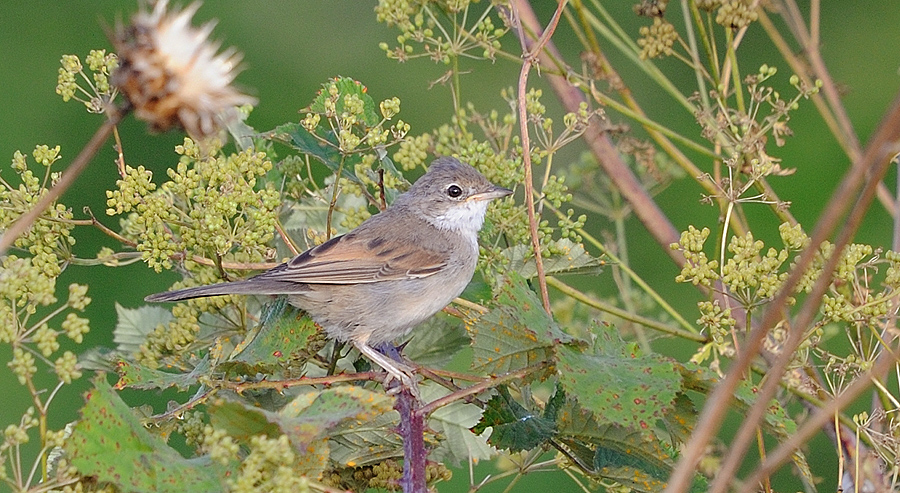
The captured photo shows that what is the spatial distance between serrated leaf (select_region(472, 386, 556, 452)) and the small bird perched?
71cm

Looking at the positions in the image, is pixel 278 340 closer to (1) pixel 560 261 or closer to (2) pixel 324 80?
(1) pixel 560 261

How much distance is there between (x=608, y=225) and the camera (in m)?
6.62

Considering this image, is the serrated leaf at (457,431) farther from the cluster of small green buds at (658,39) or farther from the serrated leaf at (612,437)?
the cluster of small green buds at (658,39)

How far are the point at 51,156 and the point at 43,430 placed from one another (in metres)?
1.02

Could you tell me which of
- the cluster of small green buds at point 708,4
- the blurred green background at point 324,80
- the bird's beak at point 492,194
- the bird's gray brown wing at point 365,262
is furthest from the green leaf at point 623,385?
the blurred green background at point 324,80

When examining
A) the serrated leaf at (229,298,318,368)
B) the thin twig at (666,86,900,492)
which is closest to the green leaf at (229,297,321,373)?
the serrated leaf at (229,298,318,368)

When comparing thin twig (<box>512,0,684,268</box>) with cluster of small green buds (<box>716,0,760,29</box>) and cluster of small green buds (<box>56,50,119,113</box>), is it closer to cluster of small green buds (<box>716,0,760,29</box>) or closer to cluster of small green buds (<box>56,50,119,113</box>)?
cluster of small green buds (<box>716,0,760,29</box>)

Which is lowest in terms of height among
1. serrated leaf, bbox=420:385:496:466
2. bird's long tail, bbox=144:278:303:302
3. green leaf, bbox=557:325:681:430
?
serrated leaf, bbox=420:385:496:466

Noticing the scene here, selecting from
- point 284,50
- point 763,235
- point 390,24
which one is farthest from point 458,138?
point 284,50

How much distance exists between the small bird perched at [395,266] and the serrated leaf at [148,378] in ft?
1.84

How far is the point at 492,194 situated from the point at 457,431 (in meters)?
1.06

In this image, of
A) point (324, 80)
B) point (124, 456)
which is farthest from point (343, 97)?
point (324, 80)

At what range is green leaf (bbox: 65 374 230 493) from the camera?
1532 millimetres

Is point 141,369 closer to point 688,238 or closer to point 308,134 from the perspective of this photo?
point 308,134
